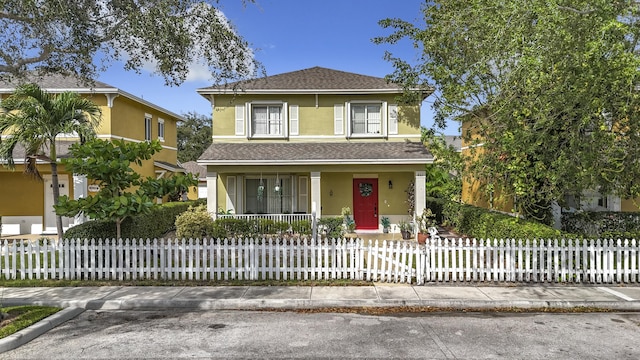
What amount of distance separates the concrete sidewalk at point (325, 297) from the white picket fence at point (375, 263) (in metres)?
0.38

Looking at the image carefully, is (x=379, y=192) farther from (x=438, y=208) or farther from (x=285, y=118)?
(x=285, y=118)

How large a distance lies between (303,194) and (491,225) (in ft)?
27.3

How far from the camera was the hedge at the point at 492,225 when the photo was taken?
9.61m

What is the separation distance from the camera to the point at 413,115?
672 inches

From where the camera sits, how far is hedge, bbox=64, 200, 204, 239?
994 centimetres

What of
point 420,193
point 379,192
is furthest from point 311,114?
point 420,193

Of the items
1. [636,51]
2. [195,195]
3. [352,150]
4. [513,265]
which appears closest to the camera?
[636,51]

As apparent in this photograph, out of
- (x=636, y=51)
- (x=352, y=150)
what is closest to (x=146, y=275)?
(x=352, y=150)

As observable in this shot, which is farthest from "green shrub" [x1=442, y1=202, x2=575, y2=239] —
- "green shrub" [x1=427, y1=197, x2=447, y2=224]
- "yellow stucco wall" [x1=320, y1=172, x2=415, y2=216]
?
"yellow stucco wall" [x1=320, y1=172, x2=415, y2=216]

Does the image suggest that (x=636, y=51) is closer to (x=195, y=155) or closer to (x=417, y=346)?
(x=417, y=346)

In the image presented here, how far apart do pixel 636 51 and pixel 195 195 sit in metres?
30.3

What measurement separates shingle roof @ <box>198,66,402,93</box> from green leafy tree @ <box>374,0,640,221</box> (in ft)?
17.0

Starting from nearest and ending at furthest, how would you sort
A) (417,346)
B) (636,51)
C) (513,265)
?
(417,346)
(636,51)
(513,265)

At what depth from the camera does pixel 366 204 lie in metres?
17.5
